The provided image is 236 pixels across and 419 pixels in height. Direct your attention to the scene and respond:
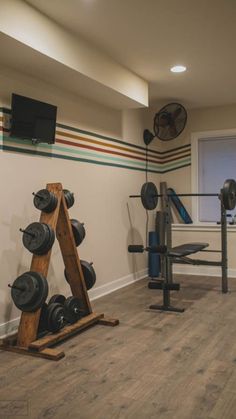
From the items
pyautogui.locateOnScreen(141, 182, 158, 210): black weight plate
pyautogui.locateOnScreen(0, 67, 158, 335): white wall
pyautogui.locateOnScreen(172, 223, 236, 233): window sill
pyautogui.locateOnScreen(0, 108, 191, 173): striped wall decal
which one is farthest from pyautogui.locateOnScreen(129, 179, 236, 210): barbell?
pyautogui.locateOnScreen(172, 223, 236, 233): window sill

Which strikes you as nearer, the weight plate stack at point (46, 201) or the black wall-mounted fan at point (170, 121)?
the weight plate stack at point (46, 201)

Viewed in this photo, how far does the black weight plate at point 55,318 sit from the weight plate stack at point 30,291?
186mm

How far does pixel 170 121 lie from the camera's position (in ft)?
18.5

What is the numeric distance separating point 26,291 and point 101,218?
199 cm

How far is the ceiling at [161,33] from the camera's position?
9.87 feet

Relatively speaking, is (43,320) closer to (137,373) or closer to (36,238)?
(36,238)

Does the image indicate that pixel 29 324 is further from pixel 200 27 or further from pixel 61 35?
pixel 200 27

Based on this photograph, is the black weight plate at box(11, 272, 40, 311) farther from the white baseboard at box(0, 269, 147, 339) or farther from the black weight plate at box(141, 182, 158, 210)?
the black weight plate at box(141, 182, 158, 210)

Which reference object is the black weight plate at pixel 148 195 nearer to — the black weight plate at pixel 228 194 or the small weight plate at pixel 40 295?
the black weight plate at pixel 228 194

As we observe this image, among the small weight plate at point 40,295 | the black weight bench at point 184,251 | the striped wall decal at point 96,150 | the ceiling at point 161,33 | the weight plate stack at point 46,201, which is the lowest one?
the small weight plate at point 40,295

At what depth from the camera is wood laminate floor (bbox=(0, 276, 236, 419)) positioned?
222 centimetres

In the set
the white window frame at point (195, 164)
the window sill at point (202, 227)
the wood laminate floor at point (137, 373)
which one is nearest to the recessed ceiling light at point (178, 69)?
the white window frame at point (195, 164)

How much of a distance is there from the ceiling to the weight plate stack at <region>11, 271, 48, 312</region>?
2.07 metres

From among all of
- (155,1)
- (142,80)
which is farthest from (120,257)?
(155,1)
